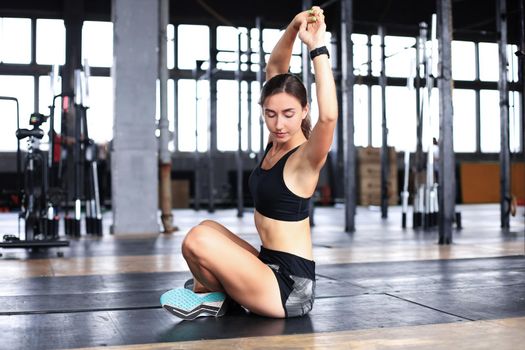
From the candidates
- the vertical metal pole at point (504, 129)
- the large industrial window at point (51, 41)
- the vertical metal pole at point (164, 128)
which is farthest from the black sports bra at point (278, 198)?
the large industrial window at point (51, 41)

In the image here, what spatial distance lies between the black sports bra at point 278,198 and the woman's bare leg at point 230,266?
0.59 feet

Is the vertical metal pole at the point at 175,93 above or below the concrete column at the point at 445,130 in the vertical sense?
above

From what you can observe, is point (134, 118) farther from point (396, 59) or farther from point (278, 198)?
point (396, 59)

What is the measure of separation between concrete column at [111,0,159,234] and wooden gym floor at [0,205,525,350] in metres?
1.93

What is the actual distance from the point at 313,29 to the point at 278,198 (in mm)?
603

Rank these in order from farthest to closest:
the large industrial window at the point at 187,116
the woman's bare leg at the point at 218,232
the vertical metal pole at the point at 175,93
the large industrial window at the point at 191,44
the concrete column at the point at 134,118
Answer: the large industrial window at the point at 191,44 < the large industrial window at the point at 187,116 < the vertical metal pole at the point at 175,93 < the concrete column at the point at 134,118 < the woman's bare leg at the point at 218,232

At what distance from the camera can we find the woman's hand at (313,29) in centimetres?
228

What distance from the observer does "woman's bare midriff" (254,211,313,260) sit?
2500 mm

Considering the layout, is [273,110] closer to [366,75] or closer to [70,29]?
[70,29]

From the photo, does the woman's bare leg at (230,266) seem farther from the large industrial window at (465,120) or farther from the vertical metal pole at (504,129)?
the large industrial window at (465,120)

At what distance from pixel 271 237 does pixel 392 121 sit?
15.3 m

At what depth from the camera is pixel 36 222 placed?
5.72m

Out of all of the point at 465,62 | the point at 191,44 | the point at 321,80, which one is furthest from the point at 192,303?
the point at 465,62

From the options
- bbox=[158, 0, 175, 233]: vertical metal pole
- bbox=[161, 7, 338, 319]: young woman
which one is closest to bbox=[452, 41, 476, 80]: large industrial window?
bbox=[158, 0, 175, 233]: vertical metal pole
